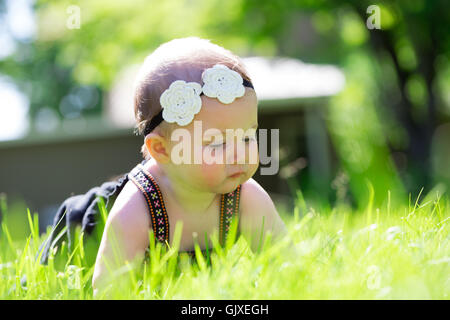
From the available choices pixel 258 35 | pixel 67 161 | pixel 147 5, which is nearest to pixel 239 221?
pixel 258 35

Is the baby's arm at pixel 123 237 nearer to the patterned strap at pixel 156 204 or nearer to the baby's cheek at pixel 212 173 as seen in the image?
the patterned strap at pixel 156 204

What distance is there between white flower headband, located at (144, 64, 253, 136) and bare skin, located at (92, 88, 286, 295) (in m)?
0.03

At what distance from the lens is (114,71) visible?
38.4 feet

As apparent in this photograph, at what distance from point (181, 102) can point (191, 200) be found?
44cm

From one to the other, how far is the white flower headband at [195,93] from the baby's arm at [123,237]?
346mm

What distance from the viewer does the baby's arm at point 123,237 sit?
5.56ft

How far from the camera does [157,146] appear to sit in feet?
6.31

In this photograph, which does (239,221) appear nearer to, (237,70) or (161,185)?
(161,185)

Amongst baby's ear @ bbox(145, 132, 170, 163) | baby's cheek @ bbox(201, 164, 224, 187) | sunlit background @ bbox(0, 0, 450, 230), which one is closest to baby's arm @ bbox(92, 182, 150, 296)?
baby's ear @ bbox(145, 132, 170, 163)

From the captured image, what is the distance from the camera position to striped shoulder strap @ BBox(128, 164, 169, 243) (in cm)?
196

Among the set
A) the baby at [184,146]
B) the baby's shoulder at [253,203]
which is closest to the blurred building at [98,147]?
the baby's shoulder at [253,203]

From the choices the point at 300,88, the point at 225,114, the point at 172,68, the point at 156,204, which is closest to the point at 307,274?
the point at 225,114

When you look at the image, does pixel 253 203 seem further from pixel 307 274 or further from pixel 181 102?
pixel 307 274

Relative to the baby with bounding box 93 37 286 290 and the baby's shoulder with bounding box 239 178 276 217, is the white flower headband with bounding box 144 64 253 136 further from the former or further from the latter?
the baby's shoulder with bounding box 239 178 276 217
